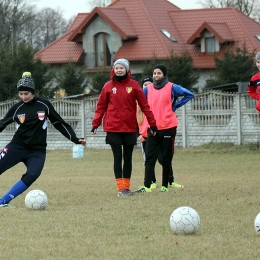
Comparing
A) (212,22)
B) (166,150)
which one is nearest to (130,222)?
(166,150)

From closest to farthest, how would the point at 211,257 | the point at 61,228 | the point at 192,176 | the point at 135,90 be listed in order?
1. the point at 211,257
2. the point at 61,228
3. the point at 135,90
4. the point at 192,176

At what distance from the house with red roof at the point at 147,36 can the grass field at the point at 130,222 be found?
31133 mm

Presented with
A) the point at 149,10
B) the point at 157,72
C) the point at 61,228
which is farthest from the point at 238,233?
the point at 149,10

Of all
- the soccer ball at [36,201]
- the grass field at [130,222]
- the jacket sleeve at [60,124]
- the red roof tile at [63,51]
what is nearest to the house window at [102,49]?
the red roof tile at [63,51]

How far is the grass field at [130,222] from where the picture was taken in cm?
733

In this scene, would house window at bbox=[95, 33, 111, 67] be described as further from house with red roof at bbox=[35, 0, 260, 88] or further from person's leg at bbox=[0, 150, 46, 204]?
person's leg at bbox=[0, 150, 46, 204]

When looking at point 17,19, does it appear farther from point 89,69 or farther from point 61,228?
point 61,228

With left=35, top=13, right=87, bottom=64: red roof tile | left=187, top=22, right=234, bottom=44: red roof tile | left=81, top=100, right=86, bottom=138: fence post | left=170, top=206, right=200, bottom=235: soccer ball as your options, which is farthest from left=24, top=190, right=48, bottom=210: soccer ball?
left=35, top=13, right=87, bottom=64: red roof tile

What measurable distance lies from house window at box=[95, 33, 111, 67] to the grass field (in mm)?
32539

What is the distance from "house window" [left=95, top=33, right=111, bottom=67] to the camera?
49219 mm

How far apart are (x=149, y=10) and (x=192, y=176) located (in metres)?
35.2

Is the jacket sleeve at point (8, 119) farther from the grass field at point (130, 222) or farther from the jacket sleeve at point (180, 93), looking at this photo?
the jacket sleeve at point (180, 93)

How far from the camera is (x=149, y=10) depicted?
5141cm

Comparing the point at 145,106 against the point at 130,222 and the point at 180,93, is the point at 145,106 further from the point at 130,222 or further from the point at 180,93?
the point at 130,222
